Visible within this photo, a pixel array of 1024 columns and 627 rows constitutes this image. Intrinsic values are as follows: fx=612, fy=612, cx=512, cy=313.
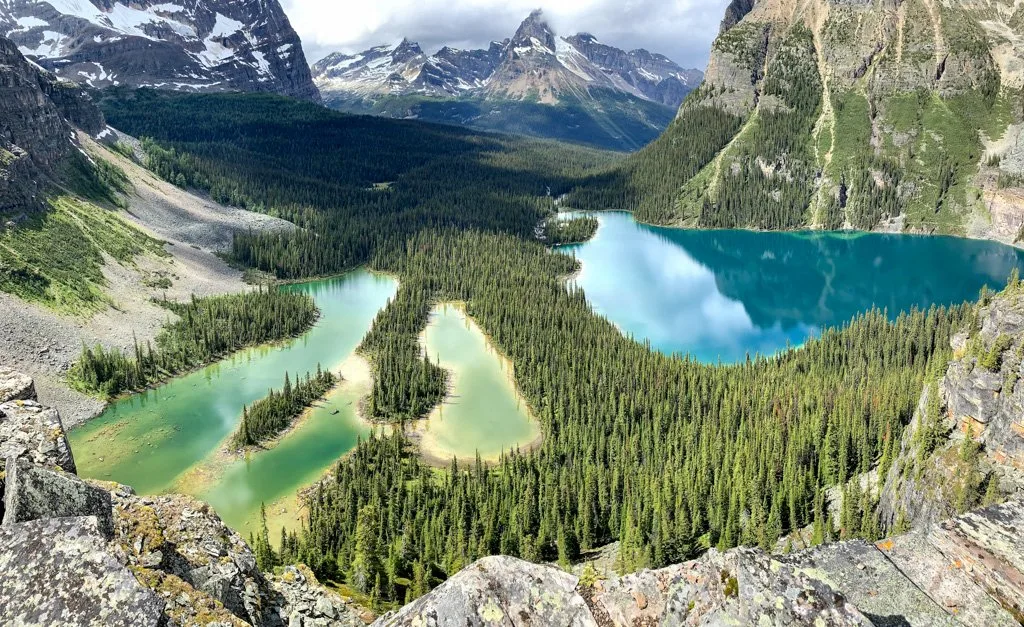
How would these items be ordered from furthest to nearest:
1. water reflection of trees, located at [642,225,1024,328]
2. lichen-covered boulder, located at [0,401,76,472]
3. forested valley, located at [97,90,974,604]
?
water reflection of trees, located at [642,225,1024,328] < forested valley, located at [97,90,974,604] < lichen-covered boulder, located at [0,401,76,472]

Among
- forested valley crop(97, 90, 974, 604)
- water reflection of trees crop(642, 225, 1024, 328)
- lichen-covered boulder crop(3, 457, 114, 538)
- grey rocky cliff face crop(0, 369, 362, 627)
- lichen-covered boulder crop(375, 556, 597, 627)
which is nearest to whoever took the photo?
grey rocky cliff face crop(0, 369, 362, 627)

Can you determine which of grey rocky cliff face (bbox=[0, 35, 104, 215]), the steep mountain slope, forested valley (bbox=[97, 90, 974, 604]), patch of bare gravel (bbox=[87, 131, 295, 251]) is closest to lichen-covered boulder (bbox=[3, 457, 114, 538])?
forested valley (bbox=[97, 90, 974, 604])

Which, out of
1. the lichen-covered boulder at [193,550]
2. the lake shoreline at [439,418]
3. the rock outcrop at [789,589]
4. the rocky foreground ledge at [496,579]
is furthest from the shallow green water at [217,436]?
the rock outcrop at [789,589]

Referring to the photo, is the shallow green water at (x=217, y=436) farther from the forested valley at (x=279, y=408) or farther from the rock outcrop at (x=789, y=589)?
the rock outcrop at (x=789, y=589)

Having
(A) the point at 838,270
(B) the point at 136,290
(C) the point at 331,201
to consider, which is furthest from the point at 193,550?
(C) the point at 331,201

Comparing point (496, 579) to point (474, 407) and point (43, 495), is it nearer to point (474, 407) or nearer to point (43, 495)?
point (43, 495)

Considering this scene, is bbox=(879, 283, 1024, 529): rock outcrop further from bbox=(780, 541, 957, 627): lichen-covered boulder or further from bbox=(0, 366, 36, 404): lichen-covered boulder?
bbox=(0, 366, 36, 404): lichen-covered boulder

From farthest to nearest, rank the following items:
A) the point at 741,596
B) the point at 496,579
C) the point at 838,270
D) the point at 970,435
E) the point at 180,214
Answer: the point at 838,270 → the point at 180,214 → the point at 970,435 → the point at 496,579 → the point at 741,596
